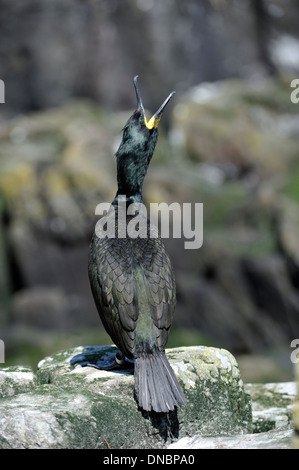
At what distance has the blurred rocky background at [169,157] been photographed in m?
12.3

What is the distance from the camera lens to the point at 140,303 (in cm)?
468

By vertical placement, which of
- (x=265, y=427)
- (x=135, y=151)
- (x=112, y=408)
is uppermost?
(x=135, y=151)

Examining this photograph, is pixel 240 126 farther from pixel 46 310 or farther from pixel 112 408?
pixel 112 408

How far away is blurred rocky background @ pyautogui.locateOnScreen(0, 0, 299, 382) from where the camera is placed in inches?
486

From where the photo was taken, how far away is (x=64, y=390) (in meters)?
4.51

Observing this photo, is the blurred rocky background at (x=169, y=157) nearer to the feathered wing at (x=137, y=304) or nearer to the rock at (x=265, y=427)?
the rock at (x=265, y=427)

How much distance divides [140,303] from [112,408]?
2.43 ft

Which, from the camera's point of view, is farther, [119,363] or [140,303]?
[119,363]

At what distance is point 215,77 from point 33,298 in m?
7.41

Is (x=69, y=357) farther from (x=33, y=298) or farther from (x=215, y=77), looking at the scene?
(x=215, y=77)

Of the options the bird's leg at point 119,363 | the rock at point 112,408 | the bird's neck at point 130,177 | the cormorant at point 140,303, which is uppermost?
the bird's neck at point 130,177

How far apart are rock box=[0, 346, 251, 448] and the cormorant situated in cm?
18

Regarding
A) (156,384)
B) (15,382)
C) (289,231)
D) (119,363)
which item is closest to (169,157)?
(289,231)

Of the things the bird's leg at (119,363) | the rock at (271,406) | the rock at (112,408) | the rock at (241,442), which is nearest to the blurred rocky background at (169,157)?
the rock at (271,406)
